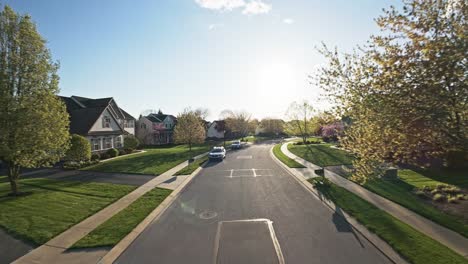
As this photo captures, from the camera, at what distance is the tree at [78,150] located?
74.1 ft

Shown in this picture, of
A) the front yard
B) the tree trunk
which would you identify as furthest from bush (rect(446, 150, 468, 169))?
the tree trunk

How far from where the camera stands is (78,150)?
22797 mm

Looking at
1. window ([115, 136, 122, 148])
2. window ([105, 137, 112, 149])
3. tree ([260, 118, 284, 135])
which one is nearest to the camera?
window ([105, 137, 112, 149])

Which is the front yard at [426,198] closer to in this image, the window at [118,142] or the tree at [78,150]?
the tree at [78,150]

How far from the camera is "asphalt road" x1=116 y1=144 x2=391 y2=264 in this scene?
22.4 ft

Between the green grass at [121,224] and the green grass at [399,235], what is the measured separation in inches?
348

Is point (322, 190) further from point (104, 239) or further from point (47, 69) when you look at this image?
point (47, 69)

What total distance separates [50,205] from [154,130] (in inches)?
1822

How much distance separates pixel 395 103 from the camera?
593cm

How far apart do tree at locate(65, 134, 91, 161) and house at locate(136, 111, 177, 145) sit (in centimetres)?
2874

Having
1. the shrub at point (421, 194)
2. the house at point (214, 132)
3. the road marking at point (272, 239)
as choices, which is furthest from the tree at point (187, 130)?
the house at point (214, 132)

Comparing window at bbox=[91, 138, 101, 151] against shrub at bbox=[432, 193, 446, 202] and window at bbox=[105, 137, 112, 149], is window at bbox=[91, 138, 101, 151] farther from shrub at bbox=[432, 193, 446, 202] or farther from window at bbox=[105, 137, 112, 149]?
shrub at bbox=[432, 193, 446, 202]

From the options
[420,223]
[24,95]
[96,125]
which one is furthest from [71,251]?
[96,125]

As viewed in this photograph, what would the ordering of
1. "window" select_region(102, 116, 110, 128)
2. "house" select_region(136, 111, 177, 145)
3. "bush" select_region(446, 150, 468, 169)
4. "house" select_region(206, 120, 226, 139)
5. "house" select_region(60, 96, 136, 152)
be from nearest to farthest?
"bush" select_region(446, 150, 468, 169), "house" select_region(60, 96, 136, 152), "window" select_region(102, 116, 110, 128), "house" select_region(136, 111, 177, 145), "house" select_region(206, 120, 226, 139)
